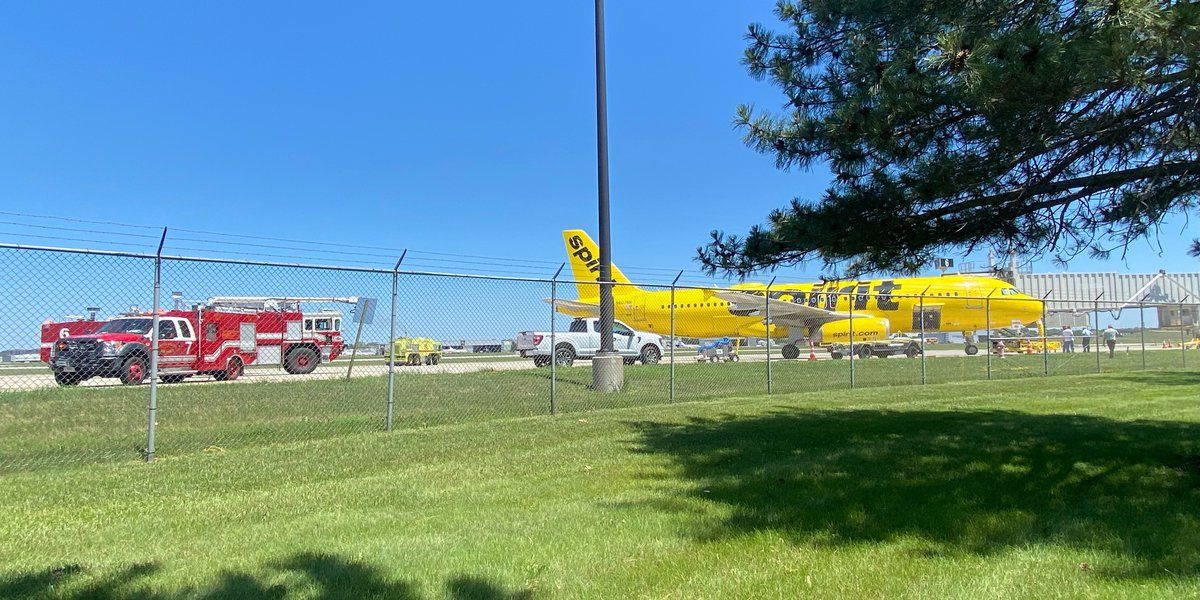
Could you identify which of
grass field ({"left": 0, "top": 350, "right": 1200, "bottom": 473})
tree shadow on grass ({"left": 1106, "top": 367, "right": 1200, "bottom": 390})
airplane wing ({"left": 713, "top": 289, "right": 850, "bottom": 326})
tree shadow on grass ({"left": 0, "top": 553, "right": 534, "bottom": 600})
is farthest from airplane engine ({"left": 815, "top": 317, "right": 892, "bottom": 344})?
tree shadow on grass ({"left": 0, "top": 553, "right": 534, "bottom": 600})

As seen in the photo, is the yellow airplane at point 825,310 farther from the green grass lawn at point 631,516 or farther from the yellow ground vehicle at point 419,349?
the green grass lawn at point 631,516

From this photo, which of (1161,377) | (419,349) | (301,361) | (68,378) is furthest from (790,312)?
(68,378)

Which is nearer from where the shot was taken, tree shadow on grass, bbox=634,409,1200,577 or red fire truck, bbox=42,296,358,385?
tree shadow on grass, bbox=634,409,1200,577

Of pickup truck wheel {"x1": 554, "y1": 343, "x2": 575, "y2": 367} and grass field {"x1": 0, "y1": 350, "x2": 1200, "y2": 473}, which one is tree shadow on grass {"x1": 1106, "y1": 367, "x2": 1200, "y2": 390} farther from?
pickup truck wheel {"x1": 554, "y1": 343, "x2": 575, "y2": 367}

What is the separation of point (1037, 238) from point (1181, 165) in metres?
1.08

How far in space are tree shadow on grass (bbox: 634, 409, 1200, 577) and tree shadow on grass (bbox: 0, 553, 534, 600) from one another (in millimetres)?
1450

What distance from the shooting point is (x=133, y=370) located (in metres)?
9.98

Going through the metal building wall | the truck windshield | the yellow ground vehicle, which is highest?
the metal building wall

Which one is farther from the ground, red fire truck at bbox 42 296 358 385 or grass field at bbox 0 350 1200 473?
red fire truck at bbox 42 296 358 385

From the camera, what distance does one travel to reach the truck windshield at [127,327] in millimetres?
11144

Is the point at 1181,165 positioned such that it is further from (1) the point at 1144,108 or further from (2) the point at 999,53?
(2) the point at 999,53

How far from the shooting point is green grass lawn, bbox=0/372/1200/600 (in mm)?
3412

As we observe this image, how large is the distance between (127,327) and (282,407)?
4082 millimetres

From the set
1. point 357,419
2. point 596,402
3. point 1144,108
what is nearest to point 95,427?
point 357,419
